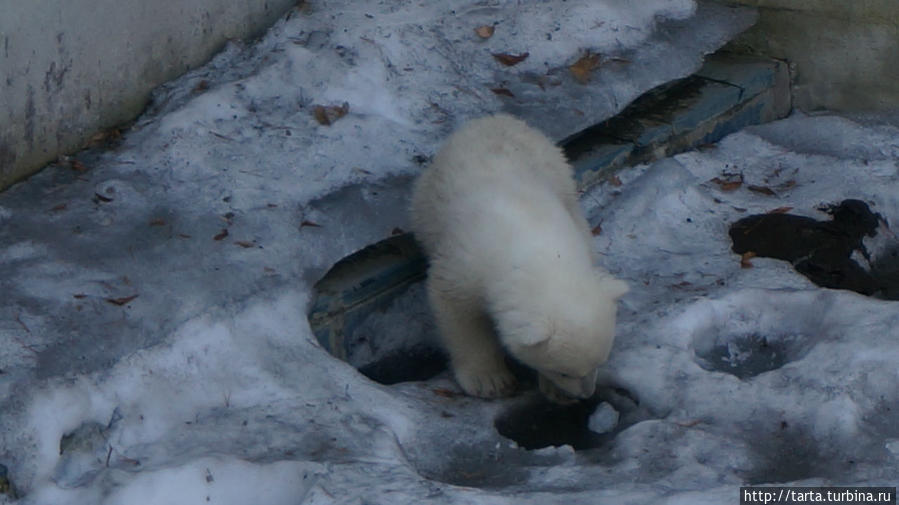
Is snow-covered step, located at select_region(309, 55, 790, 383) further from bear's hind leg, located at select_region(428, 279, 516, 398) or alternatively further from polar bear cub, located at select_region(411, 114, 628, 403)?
bear's hind leg, located at select_region(428, 279, 516, 398)

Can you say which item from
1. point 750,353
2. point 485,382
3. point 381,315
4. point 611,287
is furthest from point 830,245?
point 381,315

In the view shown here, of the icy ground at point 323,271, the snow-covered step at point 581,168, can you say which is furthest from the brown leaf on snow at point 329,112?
the snow-covered step at point 581,168

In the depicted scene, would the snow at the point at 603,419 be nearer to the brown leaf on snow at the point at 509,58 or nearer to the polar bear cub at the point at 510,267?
the polar bear cub at the point at 510,267

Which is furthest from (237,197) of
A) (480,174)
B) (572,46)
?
(572,46)

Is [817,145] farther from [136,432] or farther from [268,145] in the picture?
[136,432]

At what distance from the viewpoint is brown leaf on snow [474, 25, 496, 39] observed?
20.8ft

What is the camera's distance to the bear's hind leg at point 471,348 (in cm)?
460

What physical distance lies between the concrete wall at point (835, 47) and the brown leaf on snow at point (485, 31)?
5.52ft

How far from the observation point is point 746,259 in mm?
5434

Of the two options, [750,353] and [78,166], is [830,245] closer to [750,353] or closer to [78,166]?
[750,353]

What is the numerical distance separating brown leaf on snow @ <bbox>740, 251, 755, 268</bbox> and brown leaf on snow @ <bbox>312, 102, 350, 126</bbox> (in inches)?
78.1

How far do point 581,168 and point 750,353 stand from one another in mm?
1433

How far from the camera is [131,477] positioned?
3.68m

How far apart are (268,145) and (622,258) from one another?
1724 mm
